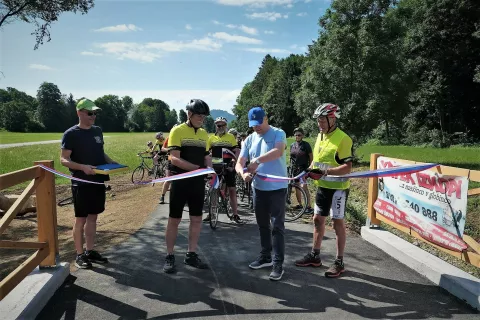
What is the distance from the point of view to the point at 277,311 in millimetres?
3332

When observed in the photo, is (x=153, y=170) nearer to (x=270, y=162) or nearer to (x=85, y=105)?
(x=85, y=105)

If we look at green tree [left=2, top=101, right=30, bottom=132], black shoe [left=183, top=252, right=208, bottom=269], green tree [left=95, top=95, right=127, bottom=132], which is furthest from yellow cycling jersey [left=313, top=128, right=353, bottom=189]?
green tree [left=95, top=95, right=127, bottom=132]

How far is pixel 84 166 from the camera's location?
13.4 ft

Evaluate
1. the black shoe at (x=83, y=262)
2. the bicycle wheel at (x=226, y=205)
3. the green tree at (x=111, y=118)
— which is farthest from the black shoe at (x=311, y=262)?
the green tree at (x=111, y=118)

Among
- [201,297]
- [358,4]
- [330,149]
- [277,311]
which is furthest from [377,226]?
[358,4]

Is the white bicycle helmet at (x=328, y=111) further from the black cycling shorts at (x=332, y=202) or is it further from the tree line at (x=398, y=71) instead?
the tree line at (x=398, y=71)

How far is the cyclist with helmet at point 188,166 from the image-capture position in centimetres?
419

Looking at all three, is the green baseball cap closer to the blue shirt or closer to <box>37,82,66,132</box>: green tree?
the blue shirt

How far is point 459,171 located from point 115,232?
226 inches

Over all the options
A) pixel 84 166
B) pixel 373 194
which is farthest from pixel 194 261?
pixel 373 194

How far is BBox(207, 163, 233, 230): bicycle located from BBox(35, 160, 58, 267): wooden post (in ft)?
9.44

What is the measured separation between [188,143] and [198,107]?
0.48m

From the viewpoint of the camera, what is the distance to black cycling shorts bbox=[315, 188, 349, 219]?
4.10m

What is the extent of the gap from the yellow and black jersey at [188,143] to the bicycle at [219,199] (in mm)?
2191
